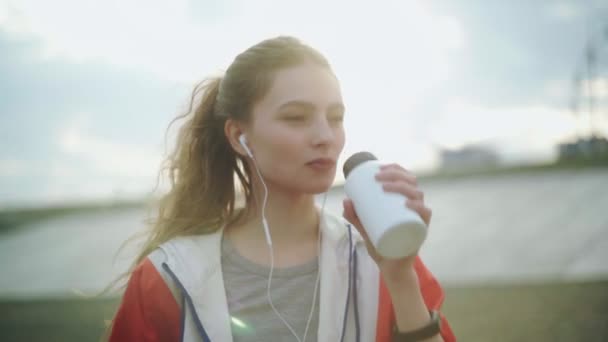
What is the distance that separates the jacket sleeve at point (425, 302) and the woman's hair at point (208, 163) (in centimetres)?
80

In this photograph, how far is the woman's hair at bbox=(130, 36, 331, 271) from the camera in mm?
2068

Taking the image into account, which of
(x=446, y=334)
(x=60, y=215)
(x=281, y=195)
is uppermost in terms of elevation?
(x=281, y=195)

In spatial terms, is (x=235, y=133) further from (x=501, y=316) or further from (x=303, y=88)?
(x=501, y=316)

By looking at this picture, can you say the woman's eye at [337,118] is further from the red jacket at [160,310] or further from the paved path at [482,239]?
the paved path at [482,239]

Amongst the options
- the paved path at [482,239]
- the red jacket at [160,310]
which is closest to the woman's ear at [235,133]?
the red jacket at [160,310]

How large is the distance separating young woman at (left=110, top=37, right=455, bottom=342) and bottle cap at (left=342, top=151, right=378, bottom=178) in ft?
0.39

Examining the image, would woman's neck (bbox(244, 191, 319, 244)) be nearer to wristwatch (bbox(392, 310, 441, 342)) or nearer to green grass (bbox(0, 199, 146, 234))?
wristwatch (bbox(392, 310, 441, 342))

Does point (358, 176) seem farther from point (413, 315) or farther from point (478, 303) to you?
point (478, 303)

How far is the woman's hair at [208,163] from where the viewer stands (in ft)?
6.79

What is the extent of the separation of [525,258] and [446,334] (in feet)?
17.4

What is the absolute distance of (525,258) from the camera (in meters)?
6.37

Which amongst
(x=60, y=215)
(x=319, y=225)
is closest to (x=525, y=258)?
(x=319, y=225)

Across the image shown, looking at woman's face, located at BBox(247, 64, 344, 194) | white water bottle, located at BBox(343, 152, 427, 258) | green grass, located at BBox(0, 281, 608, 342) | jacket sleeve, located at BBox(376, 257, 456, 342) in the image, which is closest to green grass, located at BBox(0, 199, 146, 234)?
green grass, located at BBox(0, 281, 608, 342)

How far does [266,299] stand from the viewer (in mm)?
1833
